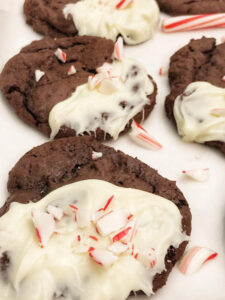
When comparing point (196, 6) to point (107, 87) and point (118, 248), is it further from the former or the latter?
point (118, 248)

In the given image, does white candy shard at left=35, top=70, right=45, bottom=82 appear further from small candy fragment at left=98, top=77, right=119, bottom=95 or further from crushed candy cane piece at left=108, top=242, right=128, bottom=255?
Result: crushed candy cane piece at left=108, top=242, right=128, bottom=255

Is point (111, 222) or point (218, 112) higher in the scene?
point (111, 222)

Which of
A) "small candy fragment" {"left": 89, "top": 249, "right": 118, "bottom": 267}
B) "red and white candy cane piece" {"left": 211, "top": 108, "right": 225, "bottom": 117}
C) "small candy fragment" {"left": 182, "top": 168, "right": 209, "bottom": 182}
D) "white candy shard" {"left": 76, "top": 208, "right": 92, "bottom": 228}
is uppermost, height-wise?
"white candy shard" {"left": 76, "top": 208, "right": 92, "bottom": 228}

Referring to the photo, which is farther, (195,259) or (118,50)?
(118,50)

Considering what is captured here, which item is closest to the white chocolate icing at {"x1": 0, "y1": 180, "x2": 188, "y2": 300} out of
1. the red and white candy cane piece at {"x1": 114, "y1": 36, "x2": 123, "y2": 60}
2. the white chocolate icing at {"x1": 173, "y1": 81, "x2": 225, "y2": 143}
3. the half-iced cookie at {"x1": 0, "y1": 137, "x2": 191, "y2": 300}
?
the half-iced cookie at {"x1": 0, "y1": 137, "x2": 191, "y2": 300}

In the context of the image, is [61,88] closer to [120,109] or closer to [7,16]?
[120,109]

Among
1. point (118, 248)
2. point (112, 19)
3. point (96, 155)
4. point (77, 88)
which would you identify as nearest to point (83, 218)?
point (118, 248)
